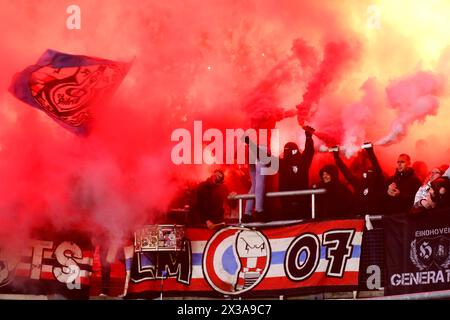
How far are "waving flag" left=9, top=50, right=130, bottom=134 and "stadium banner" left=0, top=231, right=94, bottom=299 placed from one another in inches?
45.0

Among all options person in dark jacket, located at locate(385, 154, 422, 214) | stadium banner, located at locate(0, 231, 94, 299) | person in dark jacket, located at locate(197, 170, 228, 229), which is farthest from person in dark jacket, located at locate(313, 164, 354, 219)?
stadium banner, located at locate(0, 231, 94, 299)

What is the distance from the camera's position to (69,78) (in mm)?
9578

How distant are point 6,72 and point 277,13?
258cm

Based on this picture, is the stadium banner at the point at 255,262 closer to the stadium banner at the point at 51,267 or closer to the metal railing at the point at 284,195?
the metal railing at the point at 284,195

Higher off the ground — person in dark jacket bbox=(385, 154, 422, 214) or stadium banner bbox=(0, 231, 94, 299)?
person in dark jacket bbox=(385, 154, 422, 214)

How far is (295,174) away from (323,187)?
29 cm

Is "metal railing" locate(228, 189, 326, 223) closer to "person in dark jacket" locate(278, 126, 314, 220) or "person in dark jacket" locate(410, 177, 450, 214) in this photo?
"person in dark jacket" locate(278, 126, 314, 220)

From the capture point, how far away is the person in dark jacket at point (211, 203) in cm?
932

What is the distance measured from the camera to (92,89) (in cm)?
958

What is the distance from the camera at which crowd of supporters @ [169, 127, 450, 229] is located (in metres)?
8.88


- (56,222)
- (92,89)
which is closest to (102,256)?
(56,222)

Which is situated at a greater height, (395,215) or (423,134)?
(423,134)
